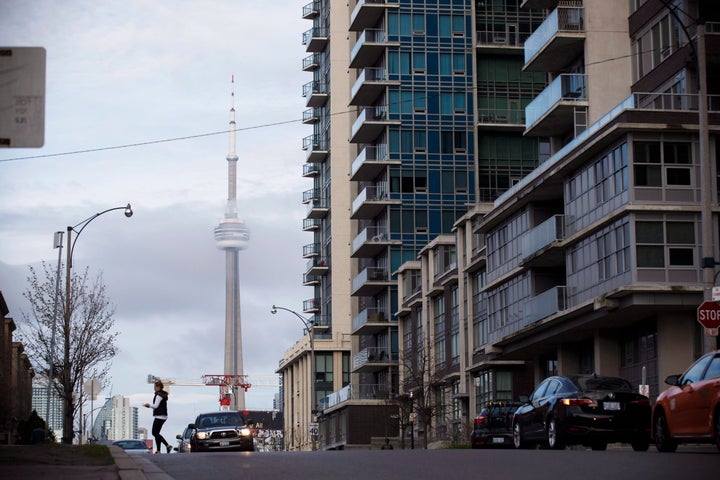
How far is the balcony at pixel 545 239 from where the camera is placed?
5088 cm

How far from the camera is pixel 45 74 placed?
28.9ft

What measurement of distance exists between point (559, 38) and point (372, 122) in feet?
130

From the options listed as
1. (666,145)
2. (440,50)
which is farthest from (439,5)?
(666,145)

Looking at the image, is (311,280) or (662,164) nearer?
(662,164)

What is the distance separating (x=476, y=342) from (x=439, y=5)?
110ft

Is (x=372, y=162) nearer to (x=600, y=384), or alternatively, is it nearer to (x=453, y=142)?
(x=453, y=142)

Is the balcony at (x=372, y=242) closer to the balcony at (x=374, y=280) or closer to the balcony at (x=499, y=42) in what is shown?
the balcony at (x=374, y=280)

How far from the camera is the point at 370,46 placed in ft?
311

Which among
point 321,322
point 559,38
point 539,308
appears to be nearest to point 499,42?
point 321,322

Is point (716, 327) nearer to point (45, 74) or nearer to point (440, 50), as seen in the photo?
point (45, 74)

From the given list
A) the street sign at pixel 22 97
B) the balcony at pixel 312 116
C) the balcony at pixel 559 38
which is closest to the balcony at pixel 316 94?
the balcony at pixel 312 116

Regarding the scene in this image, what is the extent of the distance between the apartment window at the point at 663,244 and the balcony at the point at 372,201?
164ft

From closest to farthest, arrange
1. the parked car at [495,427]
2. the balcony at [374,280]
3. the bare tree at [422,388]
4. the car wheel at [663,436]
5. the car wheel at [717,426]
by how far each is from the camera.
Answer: the car wheel at [717,426] → the car wheel at [663,436] → the parked car at [495,427] → the bare tree at [422,388] → the balcony at [374,280]

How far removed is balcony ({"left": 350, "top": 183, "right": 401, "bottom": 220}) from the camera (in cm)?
9425
